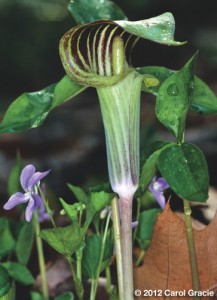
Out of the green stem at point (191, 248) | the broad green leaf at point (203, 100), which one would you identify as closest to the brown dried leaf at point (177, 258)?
the green stem at point (191, 248)

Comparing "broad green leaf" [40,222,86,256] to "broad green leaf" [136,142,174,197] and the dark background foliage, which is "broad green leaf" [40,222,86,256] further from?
the dark background foliage

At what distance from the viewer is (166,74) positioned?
1.16m

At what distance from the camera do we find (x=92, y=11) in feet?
4.00

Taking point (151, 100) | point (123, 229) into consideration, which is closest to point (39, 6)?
point (151, 100)

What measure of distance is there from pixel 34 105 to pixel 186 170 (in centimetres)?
28

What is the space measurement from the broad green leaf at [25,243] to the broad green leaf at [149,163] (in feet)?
0.94

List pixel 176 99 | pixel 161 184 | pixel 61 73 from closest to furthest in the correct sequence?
pixel 176 99 < pixel 161 184 < pixel 61 73

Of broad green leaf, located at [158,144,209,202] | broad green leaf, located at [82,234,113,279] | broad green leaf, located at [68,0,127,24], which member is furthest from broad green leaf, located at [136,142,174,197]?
broad green leaf, located at [68,0,127,24]

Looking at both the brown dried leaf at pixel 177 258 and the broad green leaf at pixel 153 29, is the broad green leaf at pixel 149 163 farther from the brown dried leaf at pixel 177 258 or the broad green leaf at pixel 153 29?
the broad green leaf at pixel 153 29

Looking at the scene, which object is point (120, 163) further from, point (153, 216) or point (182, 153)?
A: point (153, 216)

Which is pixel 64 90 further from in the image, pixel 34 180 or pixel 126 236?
pixel 126 236

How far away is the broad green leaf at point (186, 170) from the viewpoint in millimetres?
909

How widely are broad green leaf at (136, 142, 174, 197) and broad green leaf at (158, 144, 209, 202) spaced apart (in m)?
0.02

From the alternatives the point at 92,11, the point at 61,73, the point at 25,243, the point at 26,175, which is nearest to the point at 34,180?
the point at 26,175
